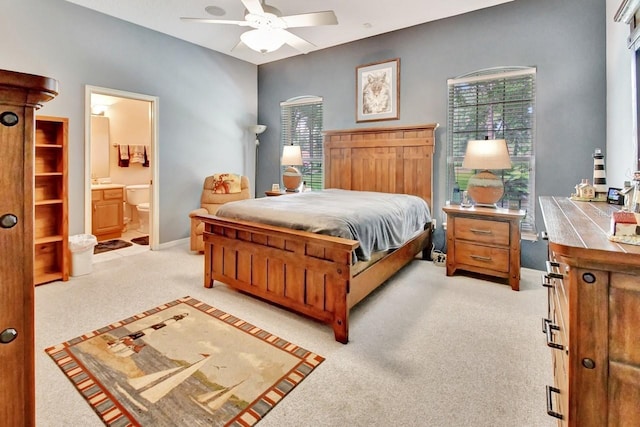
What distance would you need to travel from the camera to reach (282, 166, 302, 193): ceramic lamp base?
16.8ft

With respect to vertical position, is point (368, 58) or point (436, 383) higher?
point (368, 58)

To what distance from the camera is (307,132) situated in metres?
5.49

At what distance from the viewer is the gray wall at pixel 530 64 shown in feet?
10.8

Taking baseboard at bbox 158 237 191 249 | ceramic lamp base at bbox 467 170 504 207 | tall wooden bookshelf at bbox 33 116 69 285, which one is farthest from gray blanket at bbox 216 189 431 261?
baseboard at bbox 158 237 191 249

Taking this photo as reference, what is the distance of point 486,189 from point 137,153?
5.81 meters

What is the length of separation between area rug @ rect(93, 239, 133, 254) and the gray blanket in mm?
2648

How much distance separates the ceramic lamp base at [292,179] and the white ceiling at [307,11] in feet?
5.98

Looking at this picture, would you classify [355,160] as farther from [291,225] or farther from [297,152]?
[291,225]

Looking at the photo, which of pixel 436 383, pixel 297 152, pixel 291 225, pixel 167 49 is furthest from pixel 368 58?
pixel 436 383

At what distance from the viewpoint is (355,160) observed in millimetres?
4730

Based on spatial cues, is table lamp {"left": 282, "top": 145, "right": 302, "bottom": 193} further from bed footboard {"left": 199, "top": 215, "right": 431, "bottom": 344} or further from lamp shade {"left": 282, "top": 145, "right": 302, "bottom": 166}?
bed footboard {"left": 199, "top": 215, "right": 431, "bottom": 344}

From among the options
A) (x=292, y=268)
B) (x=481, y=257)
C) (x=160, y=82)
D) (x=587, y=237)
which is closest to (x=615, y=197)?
(x=481, y=257)

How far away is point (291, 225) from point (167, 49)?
3632mm

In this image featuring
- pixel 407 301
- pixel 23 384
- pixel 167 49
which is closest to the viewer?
pixel 23 384
